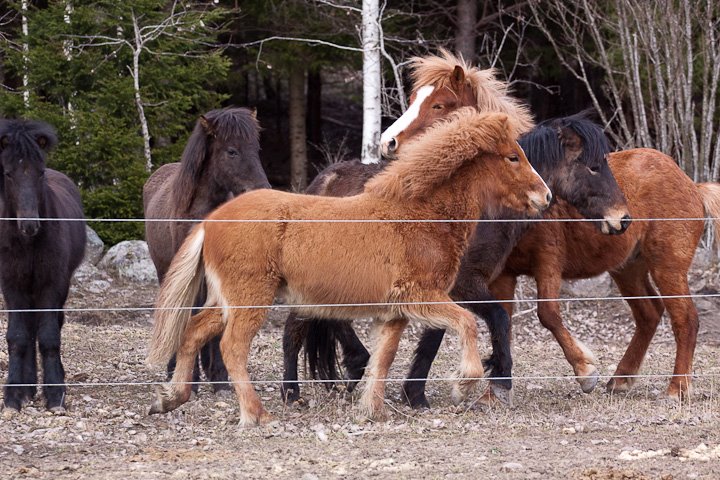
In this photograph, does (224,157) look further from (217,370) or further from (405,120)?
(217,370)

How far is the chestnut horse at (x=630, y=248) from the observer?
26.9 ft

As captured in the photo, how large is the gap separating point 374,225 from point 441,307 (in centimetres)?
75

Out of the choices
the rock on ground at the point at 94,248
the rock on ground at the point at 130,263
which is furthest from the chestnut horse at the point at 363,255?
the rock on ground at the point at 94,248

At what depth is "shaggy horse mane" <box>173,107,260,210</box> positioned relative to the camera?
8.56m

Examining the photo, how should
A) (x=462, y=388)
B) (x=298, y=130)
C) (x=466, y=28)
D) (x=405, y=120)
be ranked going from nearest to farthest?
(x=462, y=388) → (x=405, y=120) → (x=466, y=28) → (x=298, y=130)

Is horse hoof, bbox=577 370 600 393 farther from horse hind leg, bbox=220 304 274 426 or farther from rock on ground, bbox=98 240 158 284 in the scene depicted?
rock on ground, bbox=98 240 158 284

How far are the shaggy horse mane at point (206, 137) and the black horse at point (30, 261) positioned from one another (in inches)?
47.1

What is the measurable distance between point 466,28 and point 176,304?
11.3 metres

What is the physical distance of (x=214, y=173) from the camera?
8.58m

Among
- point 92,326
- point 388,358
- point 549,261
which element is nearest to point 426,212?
point 388,358

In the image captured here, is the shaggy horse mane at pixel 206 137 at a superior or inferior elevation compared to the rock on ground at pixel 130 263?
superior

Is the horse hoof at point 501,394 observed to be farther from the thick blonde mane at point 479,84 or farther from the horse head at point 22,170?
the horse head at point 22,170

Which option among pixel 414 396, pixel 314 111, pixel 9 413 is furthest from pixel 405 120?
pixel 314 111

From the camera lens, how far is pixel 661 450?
6.01 meters
